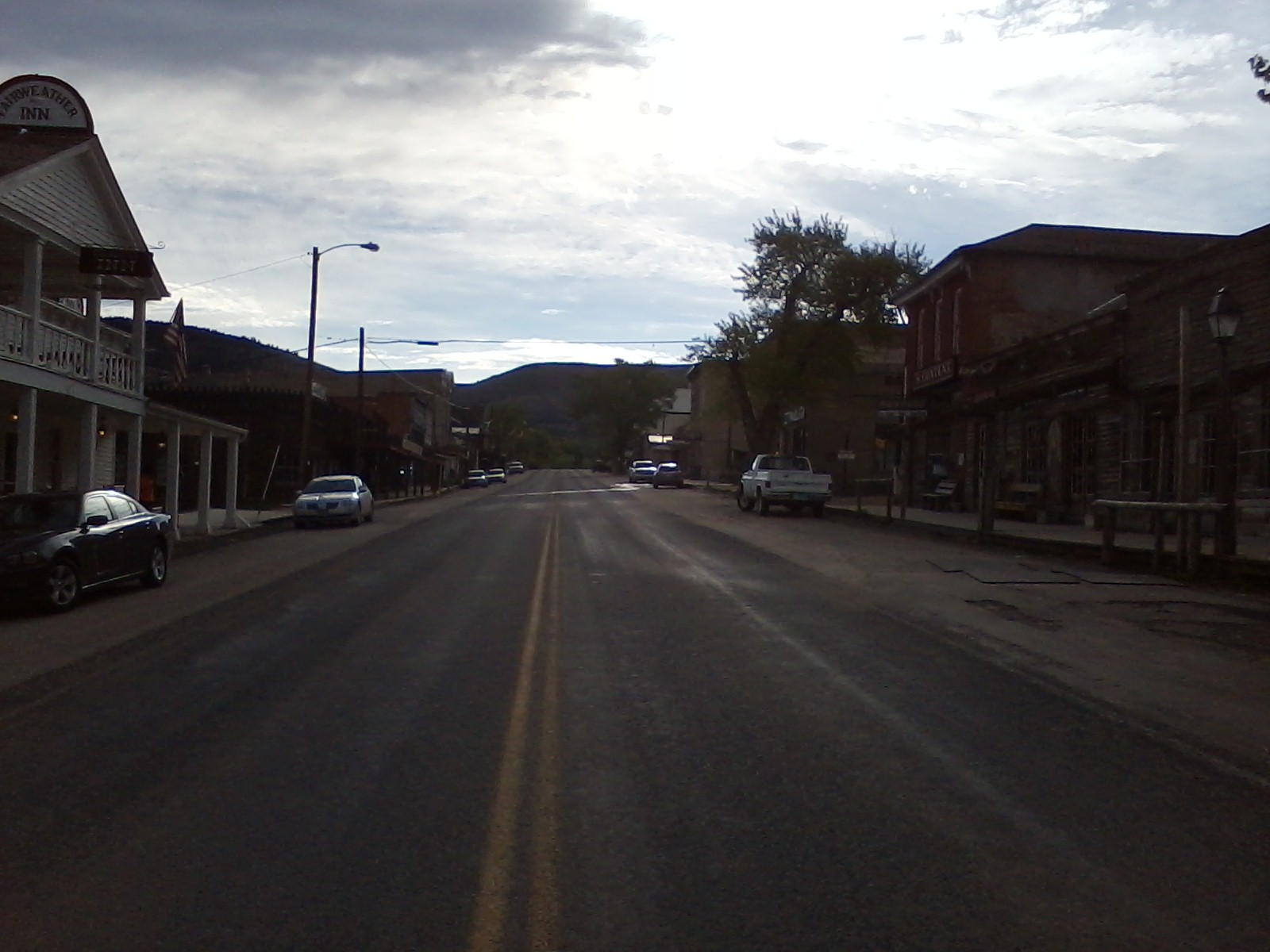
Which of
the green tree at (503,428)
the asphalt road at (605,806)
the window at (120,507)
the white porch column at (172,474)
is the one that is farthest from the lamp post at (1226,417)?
the green tree at (503,428)

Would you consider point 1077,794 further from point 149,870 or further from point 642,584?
point 642,584

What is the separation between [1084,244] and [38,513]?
33.6 metres

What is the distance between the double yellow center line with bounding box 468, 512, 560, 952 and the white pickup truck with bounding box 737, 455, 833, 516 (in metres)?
28.4

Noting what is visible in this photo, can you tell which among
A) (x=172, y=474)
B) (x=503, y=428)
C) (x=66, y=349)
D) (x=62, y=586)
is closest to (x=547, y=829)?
(x=62, y=586)

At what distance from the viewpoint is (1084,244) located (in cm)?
4012

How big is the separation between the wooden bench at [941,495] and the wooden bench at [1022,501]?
4.43 metres

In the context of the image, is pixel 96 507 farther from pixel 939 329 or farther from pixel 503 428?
pixel 503 428

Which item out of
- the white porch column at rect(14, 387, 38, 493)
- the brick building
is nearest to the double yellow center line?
the white porch column at rect(14, 387, 38, 493)

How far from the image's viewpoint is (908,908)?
503 cm

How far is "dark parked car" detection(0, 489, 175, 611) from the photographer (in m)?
14.4

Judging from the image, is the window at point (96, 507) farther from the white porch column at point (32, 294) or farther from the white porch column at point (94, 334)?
the white porch column at point (94, 334)

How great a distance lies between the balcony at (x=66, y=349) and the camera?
21.1 meters

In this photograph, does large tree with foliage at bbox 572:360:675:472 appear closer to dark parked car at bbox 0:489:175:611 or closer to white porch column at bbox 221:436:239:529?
white porch column at bbox 221:436:239:529

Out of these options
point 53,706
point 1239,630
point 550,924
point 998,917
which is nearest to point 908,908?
point 998,917
